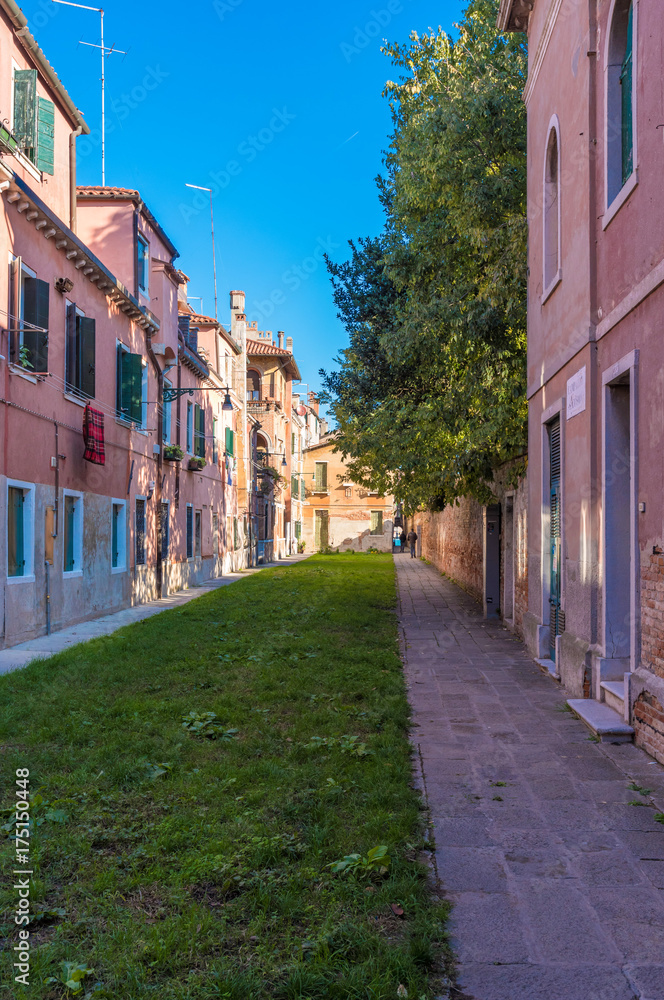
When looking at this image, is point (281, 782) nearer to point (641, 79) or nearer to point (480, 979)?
point (480, 979)

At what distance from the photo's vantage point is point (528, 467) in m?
10.5

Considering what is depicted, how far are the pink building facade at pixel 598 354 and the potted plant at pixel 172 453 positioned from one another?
11.0 meters

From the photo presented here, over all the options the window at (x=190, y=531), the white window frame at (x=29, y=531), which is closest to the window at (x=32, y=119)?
the white window frame at (x=29, y=531)

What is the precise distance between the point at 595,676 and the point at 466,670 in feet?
6.95

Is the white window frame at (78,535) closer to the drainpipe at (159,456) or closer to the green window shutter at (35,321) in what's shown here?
the green window shutter at (35,321)

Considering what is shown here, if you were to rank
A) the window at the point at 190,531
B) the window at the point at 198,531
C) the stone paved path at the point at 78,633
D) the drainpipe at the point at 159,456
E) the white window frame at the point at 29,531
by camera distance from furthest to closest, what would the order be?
the window at the point at 198,531 < the window at the point at 190,531 < the drainpipe at the point at 159,456 < the white window frame at the point at 29,531 < the stone paved path at the point at 78,633

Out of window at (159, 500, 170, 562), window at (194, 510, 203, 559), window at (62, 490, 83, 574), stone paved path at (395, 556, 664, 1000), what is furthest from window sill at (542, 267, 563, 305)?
window at (194, 510, 203, 559)

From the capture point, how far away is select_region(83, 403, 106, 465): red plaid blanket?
12.9 m

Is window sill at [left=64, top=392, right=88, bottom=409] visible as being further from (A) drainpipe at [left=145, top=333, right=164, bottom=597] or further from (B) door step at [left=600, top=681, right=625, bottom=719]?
(B) door step at [left=600, top=681, right=625, bottom=719]

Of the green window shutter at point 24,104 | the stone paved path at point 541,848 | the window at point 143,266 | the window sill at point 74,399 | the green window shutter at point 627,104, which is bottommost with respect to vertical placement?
the stone paved path at point 541,848

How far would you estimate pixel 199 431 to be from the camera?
922 inches

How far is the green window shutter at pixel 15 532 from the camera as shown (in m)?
10.5

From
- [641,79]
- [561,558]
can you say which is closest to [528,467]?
[561,558]

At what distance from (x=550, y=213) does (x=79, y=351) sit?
7.61 m
